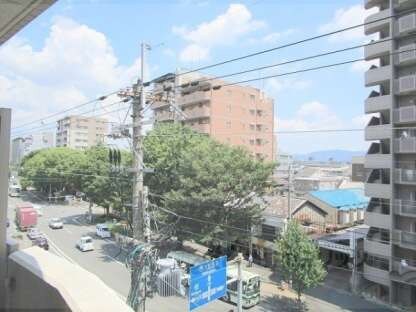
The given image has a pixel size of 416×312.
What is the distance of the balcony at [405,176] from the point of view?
17.3 metres

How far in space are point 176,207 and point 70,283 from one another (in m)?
18.8

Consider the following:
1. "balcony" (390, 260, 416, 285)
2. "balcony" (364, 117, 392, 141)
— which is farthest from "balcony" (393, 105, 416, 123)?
"balcony" (390, 260, 416, 285)

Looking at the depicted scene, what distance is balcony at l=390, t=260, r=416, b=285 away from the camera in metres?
16.8

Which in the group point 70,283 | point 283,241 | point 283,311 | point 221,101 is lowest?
point 283,311

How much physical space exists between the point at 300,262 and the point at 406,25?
11.4 m

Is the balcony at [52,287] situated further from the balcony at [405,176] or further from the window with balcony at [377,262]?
the window with balcony at [377,262]

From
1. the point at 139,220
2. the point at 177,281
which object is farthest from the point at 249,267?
the point at 139,220

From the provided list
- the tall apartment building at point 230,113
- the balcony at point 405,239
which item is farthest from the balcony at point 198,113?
the balcony at point 405,239

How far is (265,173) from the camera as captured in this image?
21141mm

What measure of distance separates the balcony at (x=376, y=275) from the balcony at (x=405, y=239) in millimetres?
1558

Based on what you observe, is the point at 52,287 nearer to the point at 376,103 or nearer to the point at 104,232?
the point at 376,103

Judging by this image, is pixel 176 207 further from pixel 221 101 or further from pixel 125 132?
pixel 221 101

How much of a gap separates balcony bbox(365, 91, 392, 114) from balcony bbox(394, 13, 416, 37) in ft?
9.44

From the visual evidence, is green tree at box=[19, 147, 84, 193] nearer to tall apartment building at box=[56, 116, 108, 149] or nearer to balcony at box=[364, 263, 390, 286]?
tall apartment building at box=[56, 116, 108, 149]
